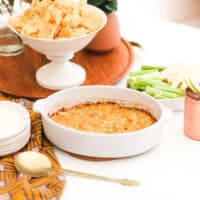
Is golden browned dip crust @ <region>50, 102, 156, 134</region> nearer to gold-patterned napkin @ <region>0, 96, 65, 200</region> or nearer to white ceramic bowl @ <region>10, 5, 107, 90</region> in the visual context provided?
gold-patterned napkin @ <region>0, 96, 65, 200</region>

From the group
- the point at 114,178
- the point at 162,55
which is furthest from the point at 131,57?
the point at 114,178

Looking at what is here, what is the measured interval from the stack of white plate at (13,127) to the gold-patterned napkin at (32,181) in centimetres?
2

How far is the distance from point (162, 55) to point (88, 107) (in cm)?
47

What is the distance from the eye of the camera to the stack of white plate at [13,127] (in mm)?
1165

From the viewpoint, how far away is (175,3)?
136 inches

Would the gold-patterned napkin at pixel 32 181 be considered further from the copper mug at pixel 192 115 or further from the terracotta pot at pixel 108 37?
the terracotta pot at pixel 108 37

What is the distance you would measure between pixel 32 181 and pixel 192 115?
0.38m

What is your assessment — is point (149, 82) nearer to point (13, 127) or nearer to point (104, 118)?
point (104, 118)

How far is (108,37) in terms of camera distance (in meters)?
1.61

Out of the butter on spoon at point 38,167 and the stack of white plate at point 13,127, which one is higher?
the stack of white plate at point 13,127

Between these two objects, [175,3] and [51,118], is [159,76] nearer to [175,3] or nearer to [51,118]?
[51,118]

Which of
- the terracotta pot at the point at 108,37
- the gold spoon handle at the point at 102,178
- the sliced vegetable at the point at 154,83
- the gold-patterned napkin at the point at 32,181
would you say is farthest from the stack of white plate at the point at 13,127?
the terracotta pot at the point at 108,37

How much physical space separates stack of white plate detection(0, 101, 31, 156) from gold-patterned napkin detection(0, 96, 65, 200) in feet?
0.08

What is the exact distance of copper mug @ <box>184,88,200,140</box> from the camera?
122 centimetres
